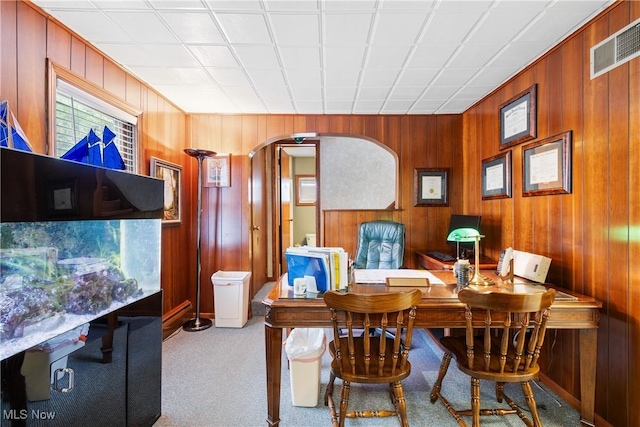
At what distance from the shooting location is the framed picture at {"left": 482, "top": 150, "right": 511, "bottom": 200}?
2.74 meters

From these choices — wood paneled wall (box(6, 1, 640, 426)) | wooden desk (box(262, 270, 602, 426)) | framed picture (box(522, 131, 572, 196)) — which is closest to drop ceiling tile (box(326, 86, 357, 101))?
wood paneled wall (box(6, 1, 640, 426))

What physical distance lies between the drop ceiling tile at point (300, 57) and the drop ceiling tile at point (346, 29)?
0.17 metres

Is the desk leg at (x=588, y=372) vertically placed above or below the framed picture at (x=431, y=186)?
below

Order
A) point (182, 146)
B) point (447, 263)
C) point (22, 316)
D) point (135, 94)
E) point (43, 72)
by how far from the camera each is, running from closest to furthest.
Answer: point (22, 316)
point (43, 72)
point (135, 94)
point (447, 263)
point (182, 146)

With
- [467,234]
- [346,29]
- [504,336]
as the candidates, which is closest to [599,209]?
[467,234]

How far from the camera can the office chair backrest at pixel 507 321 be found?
4.92ft

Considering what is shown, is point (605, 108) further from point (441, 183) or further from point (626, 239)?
point (441, 183)

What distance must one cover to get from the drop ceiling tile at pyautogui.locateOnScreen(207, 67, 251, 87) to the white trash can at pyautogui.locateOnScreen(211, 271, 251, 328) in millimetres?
2046

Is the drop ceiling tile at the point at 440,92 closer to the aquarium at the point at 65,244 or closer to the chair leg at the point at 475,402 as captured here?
the chair leg at the point at 475,402

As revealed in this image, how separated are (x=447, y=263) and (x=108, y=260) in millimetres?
2688

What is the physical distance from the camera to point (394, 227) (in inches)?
127

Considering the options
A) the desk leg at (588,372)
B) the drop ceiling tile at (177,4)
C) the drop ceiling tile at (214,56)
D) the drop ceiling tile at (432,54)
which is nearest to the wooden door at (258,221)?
the drop ceiling tile at (214,56)

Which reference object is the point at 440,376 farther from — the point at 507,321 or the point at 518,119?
the point at 518,119

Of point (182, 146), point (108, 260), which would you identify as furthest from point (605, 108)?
point (182, 146)
